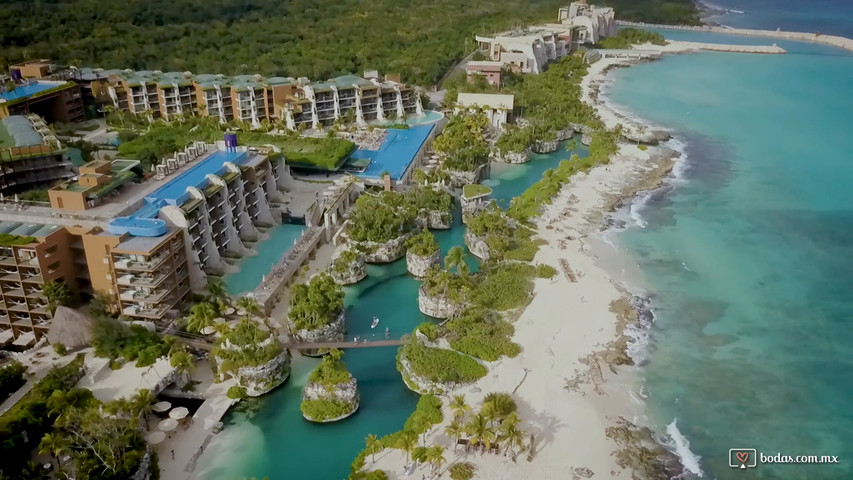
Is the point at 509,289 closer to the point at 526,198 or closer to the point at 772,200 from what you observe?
the point at 526,198

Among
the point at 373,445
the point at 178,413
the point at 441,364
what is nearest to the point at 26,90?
the point at 178,413

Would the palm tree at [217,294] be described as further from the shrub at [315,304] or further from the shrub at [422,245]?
the shrub at [422,245]

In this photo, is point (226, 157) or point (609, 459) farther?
point (226, 157)

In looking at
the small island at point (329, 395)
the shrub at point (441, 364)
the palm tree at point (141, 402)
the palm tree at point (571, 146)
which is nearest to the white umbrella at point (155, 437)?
the palm tree at point (141, 402)

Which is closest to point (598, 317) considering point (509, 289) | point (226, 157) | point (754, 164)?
point (509, 289)

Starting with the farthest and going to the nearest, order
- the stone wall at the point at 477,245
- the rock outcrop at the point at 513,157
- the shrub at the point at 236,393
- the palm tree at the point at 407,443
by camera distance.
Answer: the rock outcrop at the point at 513,157 < the stone wall at the point at 477,245 < the shrub at the point at 236,393 < the palm tree at the point at 407,443

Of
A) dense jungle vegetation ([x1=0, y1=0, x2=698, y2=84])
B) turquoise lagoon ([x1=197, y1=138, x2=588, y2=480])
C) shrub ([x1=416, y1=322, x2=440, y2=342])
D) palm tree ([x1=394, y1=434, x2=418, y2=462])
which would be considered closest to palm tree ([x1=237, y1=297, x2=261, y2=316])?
turquoise lagoon ([x1=197, y1=138, x2=588, y2=480])
